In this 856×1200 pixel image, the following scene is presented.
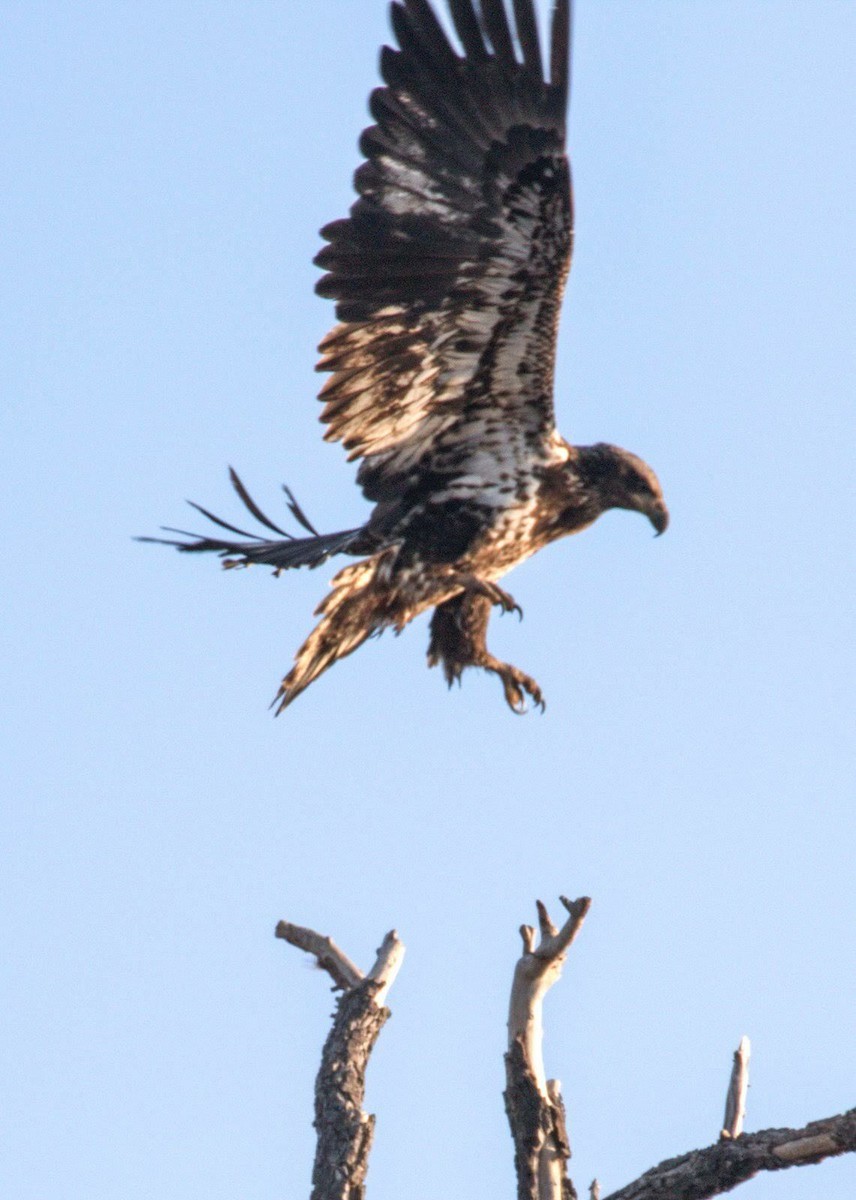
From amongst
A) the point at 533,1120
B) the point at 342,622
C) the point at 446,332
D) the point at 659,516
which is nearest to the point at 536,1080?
the point at 533,1120

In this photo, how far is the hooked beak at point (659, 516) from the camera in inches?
325

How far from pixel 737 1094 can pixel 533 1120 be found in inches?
24.0

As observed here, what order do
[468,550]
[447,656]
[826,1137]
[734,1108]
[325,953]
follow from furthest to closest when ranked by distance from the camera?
[447,656]
[468,550]
[325,953]
[734,1108]
[826,1137]

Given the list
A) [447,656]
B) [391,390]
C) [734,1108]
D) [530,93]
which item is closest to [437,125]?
[530,93]

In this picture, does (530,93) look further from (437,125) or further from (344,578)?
(344,578)

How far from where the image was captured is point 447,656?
320 inches

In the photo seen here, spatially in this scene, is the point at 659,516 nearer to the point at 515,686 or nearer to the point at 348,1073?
the point at 515,686

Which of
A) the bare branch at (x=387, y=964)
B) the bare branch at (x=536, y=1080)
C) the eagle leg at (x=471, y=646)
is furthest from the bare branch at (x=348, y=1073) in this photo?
the eagle leg at (x=471, y=646)

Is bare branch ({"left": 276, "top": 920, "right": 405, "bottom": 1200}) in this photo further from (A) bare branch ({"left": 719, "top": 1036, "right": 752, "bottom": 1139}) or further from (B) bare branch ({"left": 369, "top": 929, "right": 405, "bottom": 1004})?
(A) bare branch ({"left": 719, "top": 1036, "right": 752, "bottom": 1139})

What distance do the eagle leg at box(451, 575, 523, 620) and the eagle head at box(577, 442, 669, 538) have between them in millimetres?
865

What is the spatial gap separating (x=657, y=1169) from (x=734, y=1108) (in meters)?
0.31

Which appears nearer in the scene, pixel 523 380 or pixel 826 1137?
pixel 826 1137

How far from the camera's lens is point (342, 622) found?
24.3 feet

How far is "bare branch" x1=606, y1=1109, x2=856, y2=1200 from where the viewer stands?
479 cm
